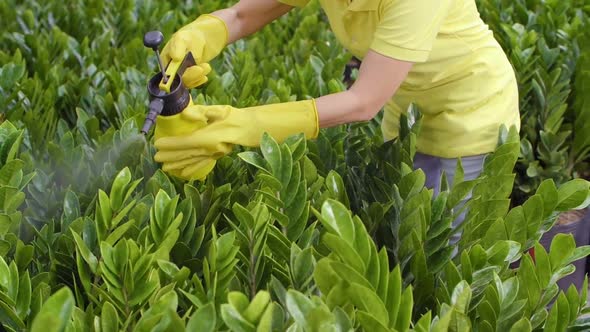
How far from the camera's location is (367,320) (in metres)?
1.60

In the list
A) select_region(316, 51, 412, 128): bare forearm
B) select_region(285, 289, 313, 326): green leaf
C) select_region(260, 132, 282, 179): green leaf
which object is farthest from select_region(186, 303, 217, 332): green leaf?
select_region(316, 51, 412, 128): bare forearm

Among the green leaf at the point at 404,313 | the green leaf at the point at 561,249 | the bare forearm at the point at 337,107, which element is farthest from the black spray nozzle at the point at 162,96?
the green leaf at the point at 561,249

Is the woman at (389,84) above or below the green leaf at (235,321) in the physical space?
below

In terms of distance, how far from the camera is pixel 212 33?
9.32ft

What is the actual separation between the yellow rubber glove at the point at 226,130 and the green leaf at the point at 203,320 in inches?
29.0

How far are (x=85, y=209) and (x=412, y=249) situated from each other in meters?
0.90

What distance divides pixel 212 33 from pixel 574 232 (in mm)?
2039

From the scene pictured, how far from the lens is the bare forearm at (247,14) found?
9.58 ft

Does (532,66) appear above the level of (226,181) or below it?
below

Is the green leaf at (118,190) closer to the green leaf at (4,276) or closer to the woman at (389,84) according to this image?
the woman at (389,84)

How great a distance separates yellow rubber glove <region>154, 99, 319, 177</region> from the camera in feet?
7.39

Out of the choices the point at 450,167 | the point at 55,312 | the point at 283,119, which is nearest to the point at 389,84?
the point at 283,119

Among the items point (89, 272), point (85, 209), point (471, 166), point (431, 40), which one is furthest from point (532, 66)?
point (89, 272)

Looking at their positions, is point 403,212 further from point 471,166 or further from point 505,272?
point 471,166
